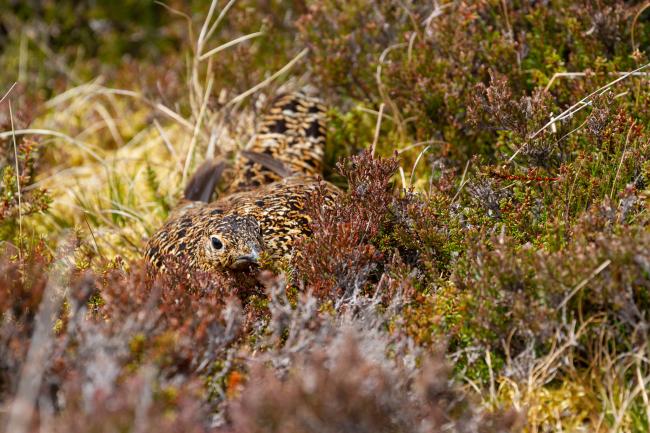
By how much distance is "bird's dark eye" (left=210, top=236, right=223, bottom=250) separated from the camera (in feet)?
11.3

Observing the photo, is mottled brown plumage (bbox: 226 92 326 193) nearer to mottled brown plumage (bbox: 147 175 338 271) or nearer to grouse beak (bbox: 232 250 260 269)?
mottled brown plumage (bbox: 147 175 338 271)

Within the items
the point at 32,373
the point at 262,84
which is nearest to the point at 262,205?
the point at 262,84

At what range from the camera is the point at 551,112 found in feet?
12.2

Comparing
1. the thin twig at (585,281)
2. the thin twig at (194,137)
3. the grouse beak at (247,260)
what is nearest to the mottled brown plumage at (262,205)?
the grouse beak at (247,260)

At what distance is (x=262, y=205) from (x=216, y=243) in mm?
466

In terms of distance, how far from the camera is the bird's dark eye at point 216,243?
3.43 meters

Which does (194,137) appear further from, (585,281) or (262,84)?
(585,281)

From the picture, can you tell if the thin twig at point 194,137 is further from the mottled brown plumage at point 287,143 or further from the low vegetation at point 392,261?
the mottled brown plumage at point 287,143

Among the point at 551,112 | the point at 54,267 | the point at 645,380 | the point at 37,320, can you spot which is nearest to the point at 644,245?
the point at 645,380

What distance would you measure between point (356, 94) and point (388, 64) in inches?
20.6

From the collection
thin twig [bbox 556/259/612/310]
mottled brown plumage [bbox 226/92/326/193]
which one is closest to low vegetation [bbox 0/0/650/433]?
thin twig [bbox 556/259/612/310]

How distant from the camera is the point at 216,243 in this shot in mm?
3445

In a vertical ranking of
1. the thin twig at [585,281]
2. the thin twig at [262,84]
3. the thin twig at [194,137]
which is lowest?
the thin twig at [194,137]

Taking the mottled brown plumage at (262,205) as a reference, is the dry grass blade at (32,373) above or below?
above
